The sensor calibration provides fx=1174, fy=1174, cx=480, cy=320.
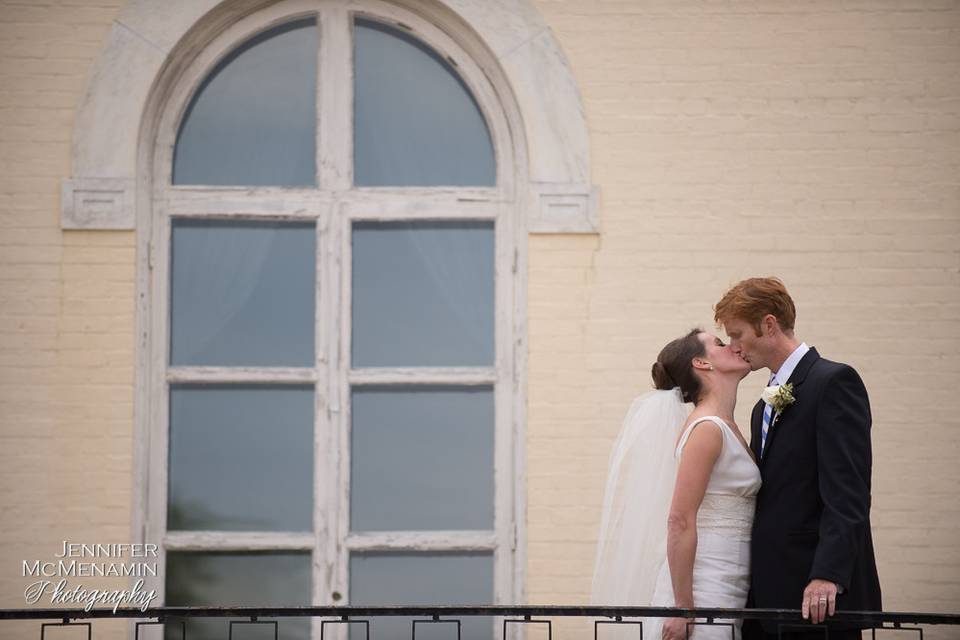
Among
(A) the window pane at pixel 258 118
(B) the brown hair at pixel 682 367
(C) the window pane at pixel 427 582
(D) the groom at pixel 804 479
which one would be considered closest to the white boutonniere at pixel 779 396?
(D) the groom at pixel 804 479

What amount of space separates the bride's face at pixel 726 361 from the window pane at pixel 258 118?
2559 mm

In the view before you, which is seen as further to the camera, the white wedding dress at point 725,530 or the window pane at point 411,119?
the window pane at point 411,119

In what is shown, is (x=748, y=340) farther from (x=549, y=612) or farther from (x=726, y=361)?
(x=549, y=612)

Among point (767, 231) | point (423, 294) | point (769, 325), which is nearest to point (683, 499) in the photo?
point (769, 325)

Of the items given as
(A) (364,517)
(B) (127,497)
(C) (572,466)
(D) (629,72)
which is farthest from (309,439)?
(D) (629,72)

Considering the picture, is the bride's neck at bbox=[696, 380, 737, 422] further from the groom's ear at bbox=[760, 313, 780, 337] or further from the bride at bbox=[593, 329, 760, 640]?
the groom's ear at bbox=[760, 313, 780, 337]

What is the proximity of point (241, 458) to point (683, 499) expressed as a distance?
2758mm

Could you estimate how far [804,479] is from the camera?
372 centimetres

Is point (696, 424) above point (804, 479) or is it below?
above

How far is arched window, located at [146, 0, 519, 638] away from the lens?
5.78 metres

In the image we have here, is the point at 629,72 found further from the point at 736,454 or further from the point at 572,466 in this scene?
the point at 736,454

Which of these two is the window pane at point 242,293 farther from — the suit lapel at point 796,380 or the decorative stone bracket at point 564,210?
the suit lapel at point 796,380

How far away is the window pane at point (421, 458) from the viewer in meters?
5.82

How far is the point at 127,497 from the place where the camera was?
5.59 metres
